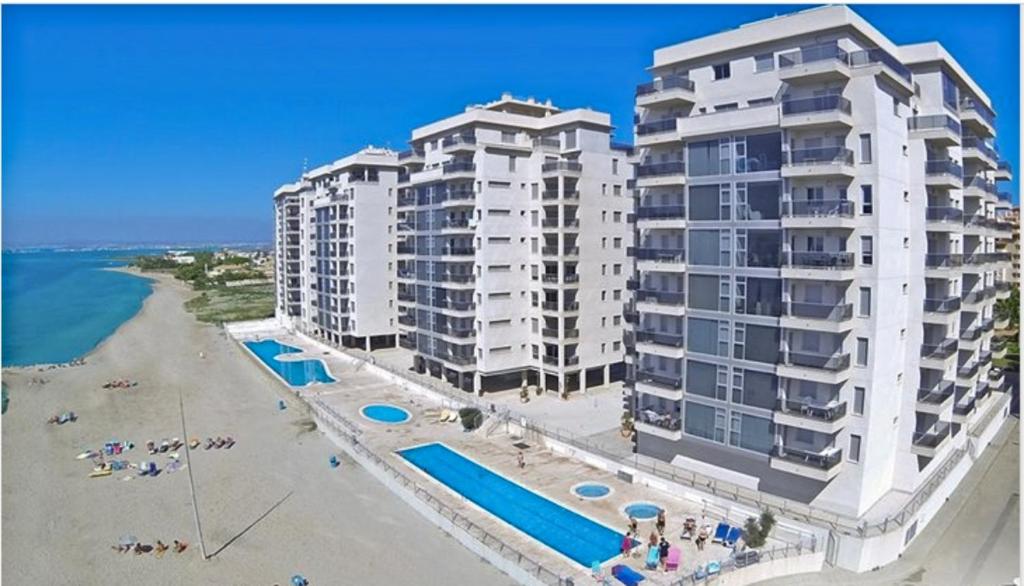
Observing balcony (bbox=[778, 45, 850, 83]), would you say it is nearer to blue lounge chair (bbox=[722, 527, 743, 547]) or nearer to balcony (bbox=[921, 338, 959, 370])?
balcony (bbox=[921, 338, 959, 370])

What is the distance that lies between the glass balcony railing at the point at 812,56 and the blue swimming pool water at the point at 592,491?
21.0 m

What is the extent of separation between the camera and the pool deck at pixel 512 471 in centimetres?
2683

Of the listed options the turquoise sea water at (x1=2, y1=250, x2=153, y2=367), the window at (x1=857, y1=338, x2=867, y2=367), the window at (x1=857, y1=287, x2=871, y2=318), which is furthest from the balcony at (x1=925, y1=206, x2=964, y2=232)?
the turquoise sea water at (x1=2, y1=250, x2=153, y2=367)

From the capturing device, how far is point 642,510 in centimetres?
3078

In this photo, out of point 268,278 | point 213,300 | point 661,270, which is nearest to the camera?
point 661,270

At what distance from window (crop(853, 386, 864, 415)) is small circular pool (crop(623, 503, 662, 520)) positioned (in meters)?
9.54

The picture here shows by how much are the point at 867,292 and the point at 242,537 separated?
2933cm

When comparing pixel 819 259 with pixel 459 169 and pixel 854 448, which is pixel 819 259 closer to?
pixel 854 448

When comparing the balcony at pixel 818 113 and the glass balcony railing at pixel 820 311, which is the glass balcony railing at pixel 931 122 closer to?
the balcony at pixel 818 113

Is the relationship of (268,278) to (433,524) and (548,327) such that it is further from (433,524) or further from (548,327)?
(433,524)

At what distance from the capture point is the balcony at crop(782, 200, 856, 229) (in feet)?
90.6

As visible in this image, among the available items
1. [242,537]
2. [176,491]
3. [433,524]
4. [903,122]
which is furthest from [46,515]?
[903,122]

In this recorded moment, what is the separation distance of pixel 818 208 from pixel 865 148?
10.1ft

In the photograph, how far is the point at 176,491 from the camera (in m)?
36.2
